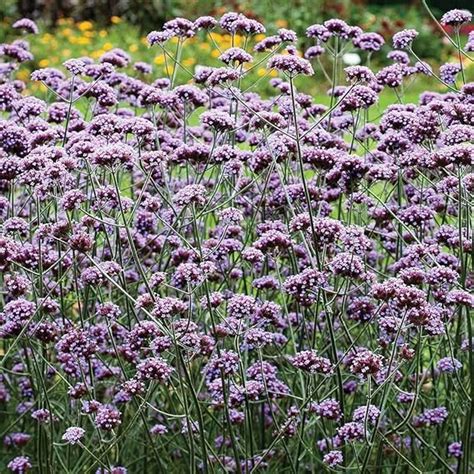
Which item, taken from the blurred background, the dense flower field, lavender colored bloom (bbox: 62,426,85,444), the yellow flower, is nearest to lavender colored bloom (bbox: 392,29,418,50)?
the dense flower field

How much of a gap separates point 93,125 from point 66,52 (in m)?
7.83

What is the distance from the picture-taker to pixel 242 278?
11.2 feet

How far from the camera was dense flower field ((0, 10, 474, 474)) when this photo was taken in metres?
2.51

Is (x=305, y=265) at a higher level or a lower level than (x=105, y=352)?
higher

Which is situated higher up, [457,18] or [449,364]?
[457,18]

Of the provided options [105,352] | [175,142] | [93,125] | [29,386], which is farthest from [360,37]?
[29,386]

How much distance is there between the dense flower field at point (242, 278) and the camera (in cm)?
251

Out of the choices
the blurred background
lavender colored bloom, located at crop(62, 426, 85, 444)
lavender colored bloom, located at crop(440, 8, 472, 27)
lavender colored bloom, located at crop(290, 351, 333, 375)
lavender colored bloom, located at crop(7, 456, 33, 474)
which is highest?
lavender colored bloom, located at crop(440, 8, 472, 27)

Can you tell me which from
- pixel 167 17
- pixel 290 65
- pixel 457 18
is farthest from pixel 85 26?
pixel 290 65

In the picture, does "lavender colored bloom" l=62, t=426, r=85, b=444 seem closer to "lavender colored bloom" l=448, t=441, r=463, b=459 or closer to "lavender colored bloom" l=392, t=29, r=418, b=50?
"lavender colored bloom" l=448, t=441, r=463, b=459

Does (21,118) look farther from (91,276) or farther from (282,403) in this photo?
(282,403)

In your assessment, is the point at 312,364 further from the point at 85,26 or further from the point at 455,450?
the point at 85,26

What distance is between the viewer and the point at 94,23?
12180 millimetres

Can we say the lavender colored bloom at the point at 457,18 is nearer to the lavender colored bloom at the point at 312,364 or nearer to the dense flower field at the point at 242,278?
the dense flower field at the point at 242,278
